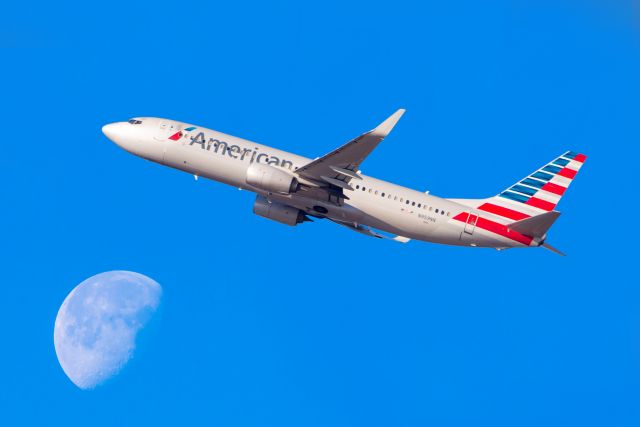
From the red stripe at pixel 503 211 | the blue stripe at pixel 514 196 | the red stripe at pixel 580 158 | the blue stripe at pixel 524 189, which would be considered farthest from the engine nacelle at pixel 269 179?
the red stripe at pixel 580 158

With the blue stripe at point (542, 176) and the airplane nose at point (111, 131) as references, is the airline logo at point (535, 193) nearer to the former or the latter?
the blue stripe at point (542, 176)

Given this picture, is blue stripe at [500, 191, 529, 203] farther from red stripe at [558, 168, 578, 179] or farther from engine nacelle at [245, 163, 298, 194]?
engine nacelle at [245, 163, 298, 194]

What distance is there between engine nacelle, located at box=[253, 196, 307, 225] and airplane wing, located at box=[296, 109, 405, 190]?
11.3 feet

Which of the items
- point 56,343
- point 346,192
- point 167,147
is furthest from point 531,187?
point 56,343

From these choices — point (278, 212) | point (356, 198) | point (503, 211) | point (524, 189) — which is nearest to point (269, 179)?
point (278, 212)

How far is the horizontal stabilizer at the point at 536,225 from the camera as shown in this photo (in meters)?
53.4

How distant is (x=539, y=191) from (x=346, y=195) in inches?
542

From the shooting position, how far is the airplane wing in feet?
165

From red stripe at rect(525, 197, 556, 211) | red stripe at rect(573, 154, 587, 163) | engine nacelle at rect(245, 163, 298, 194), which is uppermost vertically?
red stripe at rect(573, 154, 587, 163)

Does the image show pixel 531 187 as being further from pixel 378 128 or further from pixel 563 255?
pixel 378 128

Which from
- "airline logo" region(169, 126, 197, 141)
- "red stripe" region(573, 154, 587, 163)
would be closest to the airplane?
"airline logo" region(169, 126, 197, 141)

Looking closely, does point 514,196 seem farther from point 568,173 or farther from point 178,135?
point 178,135

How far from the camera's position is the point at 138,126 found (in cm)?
6059

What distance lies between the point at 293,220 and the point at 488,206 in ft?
43.7
